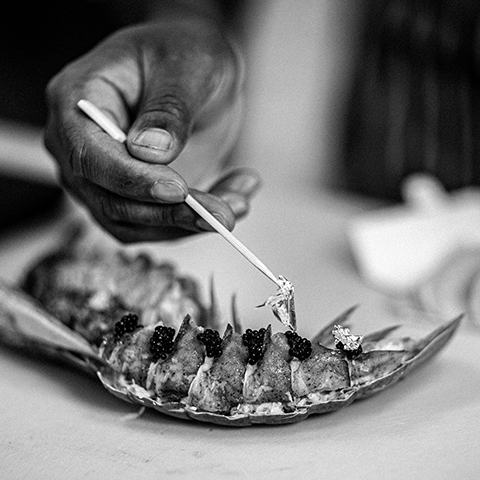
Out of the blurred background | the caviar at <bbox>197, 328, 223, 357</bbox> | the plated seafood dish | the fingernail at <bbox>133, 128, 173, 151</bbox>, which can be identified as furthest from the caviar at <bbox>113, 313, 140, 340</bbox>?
the blurred background

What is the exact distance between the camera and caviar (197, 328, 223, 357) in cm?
78

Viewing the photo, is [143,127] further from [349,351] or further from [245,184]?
[349,351]

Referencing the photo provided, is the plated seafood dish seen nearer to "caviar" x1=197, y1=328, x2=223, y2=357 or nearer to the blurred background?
"caviar" x1=197, y1=328, x2=223, y2=357

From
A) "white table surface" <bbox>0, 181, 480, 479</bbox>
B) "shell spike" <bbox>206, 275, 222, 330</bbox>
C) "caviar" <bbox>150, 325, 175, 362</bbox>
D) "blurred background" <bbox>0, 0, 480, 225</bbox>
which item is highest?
"blurred background" <bbox>0, 0, 480, 225</bbox>

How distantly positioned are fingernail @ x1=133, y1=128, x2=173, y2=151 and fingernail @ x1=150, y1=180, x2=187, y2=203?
5cm

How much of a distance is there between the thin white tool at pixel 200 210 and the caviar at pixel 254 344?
65 mm

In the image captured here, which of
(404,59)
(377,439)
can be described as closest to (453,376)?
(377,439)

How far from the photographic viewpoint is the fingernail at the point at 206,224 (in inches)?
34.0

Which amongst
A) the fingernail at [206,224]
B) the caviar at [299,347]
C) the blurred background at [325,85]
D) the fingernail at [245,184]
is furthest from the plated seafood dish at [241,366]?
the blurred background at [325,85]

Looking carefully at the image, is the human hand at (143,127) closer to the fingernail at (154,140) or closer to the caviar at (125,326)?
the fingernail at (154,140)

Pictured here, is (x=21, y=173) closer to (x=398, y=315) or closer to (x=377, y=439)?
(x=398, y=315)

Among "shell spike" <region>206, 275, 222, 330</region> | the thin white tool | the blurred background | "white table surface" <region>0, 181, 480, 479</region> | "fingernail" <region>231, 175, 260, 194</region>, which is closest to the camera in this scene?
"white table surface" <region>0, 181, 480, 479</region>

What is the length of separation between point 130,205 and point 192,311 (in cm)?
18

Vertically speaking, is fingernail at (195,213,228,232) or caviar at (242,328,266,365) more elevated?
fingernail at (195,213,228,232)
